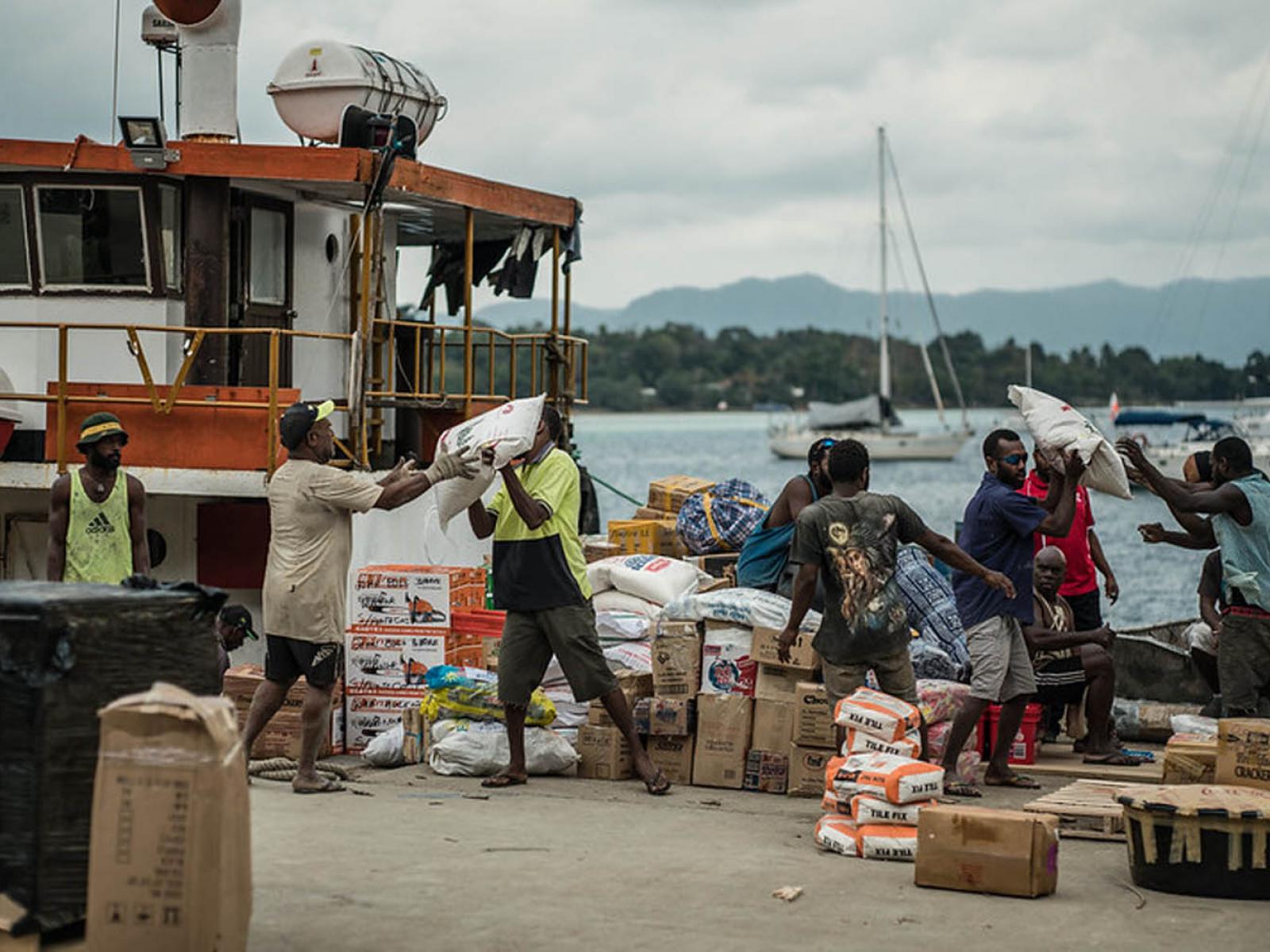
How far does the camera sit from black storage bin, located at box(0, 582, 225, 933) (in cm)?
568

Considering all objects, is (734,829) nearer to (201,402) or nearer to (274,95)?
(201,402)

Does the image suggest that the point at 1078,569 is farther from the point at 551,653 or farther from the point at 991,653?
the point at 551,653

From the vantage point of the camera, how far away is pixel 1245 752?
8.82 m

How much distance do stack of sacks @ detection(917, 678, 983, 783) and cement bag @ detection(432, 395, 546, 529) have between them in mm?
2697

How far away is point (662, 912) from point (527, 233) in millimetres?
11104

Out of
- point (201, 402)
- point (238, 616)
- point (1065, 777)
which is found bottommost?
point (1065, 777)

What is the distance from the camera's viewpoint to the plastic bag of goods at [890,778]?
27.9 ft

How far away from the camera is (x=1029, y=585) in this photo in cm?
1015

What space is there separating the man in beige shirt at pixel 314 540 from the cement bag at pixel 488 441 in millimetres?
125

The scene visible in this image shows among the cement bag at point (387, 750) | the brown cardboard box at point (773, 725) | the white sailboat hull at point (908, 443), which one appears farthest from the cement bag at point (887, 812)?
the white sailboat hull at point (908, 443)

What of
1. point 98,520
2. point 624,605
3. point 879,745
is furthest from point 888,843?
point 98,520

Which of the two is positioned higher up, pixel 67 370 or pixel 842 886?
pixel 67 370

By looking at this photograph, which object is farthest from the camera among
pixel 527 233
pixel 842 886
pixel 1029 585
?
pixel 527 233

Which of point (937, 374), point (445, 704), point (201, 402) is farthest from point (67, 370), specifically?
point (937, 374)
